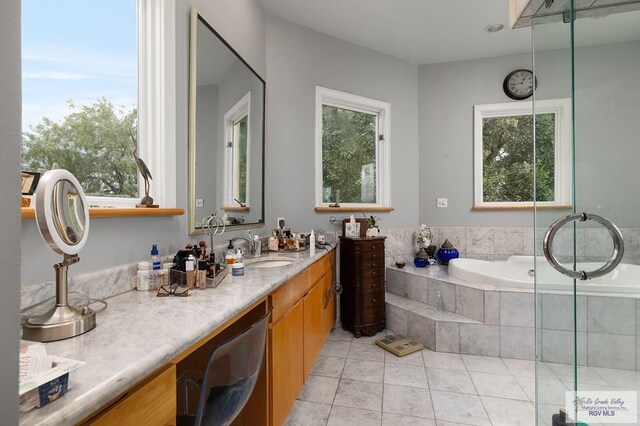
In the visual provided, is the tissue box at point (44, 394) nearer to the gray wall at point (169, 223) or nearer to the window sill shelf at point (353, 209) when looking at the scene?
the gray wall at point (169, 223)

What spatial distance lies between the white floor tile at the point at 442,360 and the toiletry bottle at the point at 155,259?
2.08 m

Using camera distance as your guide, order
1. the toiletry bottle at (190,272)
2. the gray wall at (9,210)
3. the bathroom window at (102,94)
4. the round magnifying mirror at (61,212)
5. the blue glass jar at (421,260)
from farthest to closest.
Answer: the blue glass jar at (421,260)
the toiletry bottle at (190,272)
the bathroom window at (102,94)
the round magnifying mirror at (61,212)
the gray wall at (9,210)

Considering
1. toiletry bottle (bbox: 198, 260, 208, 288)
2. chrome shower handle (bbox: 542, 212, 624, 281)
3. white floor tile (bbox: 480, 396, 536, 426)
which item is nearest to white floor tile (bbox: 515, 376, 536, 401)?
white floor tile (bbox: 480, 396, 536, 426)

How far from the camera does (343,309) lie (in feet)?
9.73

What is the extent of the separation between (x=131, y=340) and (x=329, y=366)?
1.89 m

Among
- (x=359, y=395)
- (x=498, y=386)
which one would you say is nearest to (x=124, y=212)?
(x=359, y=395)

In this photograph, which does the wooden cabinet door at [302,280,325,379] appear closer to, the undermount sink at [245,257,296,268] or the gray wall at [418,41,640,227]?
the undermount sink at [245,257,296,268]

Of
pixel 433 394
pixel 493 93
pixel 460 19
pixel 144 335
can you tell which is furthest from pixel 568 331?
pixel 493 93

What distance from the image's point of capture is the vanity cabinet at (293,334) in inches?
53.2

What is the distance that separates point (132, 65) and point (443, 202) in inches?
135

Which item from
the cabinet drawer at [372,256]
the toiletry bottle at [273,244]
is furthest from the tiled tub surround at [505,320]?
the toiletry bottle at [273,244]

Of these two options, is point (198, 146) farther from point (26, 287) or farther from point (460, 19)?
point (460, 19)

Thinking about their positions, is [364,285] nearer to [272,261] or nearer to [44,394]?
[272,261]

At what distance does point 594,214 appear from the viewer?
136 centimetres
